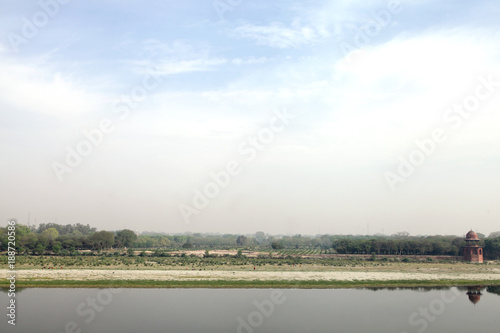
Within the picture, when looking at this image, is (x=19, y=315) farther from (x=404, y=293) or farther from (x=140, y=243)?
(x=140, y=243)

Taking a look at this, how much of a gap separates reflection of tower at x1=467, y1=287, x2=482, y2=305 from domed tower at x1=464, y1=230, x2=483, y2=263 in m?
29.6

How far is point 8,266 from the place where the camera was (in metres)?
49.4

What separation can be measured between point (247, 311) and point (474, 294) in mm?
24243

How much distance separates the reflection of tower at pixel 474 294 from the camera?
36875 mm

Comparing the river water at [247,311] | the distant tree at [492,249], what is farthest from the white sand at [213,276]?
the distant tree at [492,249]

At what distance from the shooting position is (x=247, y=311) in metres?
29.6

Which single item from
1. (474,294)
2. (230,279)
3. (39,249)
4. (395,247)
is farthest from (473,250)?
(39,249)

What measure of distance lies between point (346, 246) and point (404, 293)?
1898 inches

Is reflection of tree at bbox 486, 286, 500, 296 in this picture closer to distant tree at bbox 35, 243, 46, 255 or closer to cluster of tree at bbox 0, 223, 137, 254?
cluster of tree at bbox 0, 223, 137, 254

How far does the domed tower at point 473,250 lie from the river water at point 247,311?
114 ft

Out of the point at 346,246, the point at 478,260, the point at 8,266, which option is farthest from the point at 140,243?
the point at 478,260

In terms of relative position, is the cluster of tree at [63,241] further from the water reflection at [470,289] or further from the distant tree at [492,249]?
the distant tree at [492,249]

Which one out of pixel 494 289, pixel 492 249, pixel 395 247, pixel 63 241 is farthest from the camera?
pixel 63 241

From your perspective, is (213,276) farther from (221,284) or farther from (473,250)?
(473,250)
